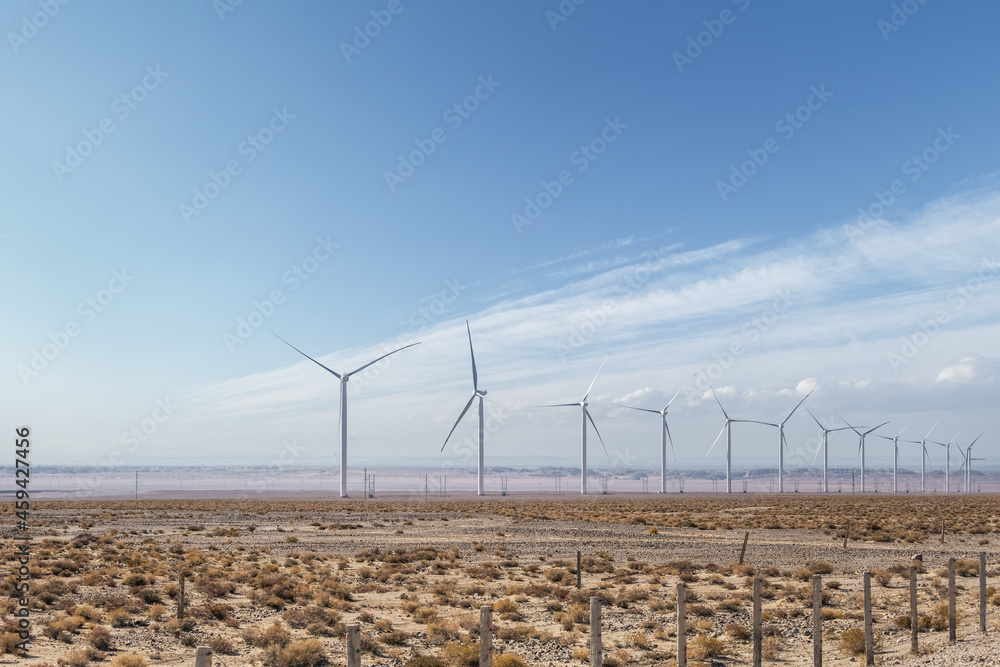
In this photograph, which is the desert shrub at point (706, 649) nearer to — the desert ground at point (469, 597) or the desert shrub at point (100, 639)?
the desert ground at point (469, 597)

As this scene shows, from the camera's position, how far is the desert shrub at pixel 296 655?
19656mm

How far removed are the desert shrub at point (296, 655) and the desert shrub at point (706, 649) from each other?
10.2m

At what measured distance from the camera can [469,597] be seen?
97.8 ft

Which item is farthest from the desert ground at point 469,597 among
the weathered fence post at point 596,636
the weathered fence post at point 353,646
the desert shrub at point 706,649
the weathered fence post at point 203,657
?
the weathered fence post at point 203,657

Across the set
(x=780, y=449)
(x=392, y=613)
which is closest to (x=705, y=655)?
(x=392, y=613)

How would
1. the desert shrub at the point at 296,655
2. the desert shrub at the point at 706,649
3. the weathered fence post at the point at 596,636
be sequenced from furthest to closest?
the desert shrub at the point at 706,649, the desert shrub at the point at 296,655, the weathered fence post at the point at 596,636

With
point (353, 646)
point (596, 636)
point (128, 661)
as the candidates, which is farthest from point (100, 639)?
point (596, 636)

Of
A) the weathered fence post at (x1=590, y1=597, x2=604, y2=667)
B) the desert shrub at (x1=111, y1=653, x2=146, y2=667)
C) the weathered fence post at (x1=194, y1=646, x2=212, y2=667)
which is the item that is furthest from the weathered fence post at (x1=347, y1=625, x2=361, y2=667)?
the desert shrub at (x1=111, y1=653, x2=146, y2=667)

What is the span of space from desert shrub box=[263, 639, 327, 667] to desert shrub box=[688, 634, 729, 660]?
10.2m

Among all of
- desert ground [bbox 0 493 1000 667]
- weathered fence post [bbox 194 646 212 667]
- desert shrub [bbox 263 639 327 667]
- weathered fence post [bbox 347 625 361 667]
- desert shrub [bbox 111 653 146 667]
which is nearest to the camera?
weathered fence post [bbox 194 646 212 667]

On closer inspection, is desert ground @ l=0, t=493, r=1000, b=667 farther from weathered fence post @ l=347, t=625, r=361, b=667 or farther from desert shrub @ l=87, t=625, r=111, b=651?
weathered fence post @ l=347, t=625, r=361, b=667

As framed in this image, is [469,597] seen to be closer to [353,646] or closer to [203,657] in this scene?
[353,646]

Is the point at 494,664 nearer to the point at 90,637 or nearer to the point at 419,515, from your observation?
the point at 90,637

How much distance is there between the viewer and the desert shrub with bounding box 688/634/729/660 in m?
20.7
